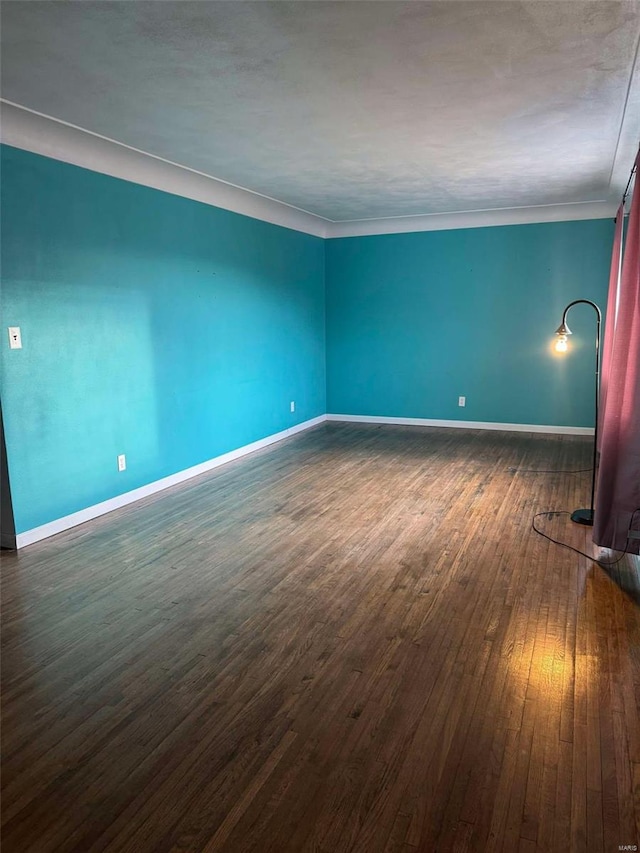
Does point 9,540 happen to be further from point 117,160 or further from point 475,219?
point 475,219

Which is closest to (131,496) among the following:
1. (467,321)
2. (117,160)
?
(117,160)

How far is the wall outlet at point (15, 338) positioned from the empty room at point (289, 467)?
28 mm

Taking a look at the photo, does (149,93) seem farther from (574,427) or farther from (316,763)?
(574,427)

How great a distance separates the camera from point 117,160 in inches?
160

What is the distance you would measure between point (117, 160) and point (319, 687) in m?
3.64

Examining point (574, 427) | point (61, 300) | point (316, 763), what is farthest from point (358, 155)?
point (574, 427)

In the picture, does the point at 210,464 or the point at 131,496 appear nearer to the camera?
the point at 131,496

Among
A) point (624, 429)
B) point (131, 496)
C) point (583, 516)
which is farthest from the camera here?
point (131, 496)

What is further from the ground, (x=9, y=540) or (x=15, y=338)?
(x=15, y=338)

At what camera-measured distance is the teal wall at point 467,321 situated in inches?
257

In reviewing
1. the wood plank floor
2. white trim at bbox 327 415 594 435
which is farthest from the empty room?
white trim at bbox 327 415 594 435

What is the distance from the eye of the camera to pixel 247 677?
230cm

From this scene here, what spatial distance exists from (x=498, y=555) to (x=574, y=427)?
3.82 m

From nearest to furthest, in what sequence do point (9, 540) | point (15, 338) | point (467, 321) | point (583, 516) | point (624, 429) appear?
point (624, 429)
point (15, 338)
point (9, 540)
point (583, 516)
point (467, 321)
